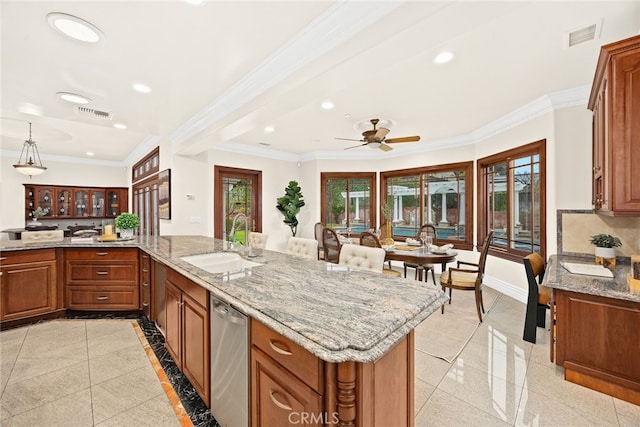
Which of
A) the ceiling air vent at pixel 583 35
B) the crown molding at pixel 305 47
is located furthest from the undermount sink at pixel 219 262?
the ceiling air vent at pixel 583 35

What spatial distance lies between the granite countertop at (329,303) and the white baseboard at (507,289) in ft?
10.5

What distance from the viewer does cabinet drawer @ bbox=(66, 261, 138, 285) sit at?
10.7 ft

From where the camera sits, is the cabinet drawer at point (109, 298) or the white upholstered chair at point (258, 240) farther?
the white upholstered chair at point (258, 240)

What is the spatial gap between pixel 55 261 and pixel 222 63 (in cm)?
302

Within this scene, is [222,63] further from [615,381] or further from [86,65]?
[615,381]

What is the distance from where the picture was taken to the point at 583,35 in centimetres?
218

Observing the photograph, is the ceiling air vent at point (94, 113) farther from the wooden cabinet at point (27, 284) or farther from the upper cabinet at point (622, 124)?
the upper cabinet at point (622, 124)

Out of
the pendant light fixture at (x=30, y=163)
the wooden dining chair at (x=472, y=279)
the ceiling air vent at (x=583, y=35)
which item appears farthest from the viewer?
the pendant light fixture at (x=30, y=163)

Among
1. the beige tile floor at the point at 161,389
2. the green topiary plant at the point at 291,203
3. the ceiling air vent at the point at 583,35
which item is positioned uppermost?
the ceiling air vent at the point at 583,35

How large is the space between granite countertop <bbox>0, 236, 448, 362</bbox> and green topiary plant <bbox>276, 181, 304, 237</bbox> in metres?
3.90

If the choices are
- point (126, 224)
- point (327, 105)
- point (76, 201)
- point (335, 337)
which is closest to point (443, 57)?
point (327, 105)

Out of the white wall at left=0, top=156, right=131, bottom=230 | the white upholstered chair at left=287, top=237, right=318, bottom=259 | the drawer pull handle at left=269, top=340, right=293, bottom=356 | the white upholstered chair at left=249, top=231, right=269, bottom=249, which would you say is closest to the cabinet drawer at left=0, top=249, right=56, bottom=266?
the white upholstered chair at left=249, top=231, right=269, bottom=249

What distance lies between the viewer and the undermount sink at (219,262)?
8.07 ft

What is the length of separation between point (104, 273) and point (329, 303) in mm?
3270
